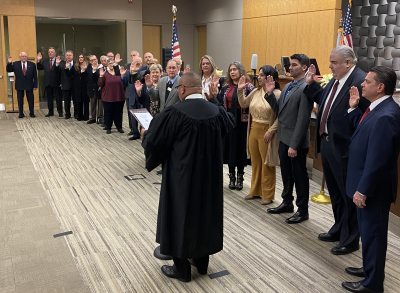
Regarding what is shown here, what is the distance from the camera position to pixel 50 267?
3.53m

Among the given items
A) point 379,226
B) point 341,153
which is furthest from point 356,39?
point 379,226

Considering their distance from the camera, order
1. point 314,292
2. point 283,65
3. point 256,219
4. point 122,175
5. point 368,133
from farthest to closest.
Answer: point 283,65, point 122,175, point 256,219, point 314,292, point 368,133

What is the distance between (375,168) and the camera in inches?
111

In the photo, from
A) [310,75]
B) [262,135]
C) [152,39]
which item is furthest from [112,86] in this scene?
[152,39]

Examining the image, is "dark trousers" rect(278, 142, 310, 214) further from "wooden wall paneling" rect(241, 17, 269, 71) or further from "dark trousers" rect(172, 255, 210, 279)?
"wooden wall paneling" rect(241, 17, 269, 71)

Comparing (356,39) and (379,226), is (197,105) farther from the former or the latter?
(356,39)

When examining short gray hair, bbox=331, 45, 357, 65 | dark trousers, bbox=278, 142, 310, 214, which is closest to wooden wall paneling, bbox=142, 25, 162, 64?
dark trousers, bbox=278, 142, 310, 214

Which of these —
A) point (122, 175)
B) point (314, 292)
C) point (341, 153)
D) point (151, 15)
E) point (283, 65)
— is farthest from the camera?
point (151, 15)

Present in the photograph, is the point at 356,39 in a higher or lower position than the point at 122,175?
higher

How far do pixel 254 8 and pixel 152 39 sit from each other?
15.6ft

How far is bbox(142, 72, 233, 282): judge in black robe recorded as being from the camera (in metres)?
2.97

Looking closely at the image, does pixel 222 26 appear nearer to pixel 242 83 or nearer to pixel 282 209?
pixel 242 83

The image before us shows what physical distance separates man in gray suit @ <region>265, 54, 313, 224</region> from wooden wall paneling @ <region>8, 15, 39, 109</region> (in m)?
10.2

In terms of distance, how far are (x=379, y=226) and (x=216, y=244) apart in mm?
1205
